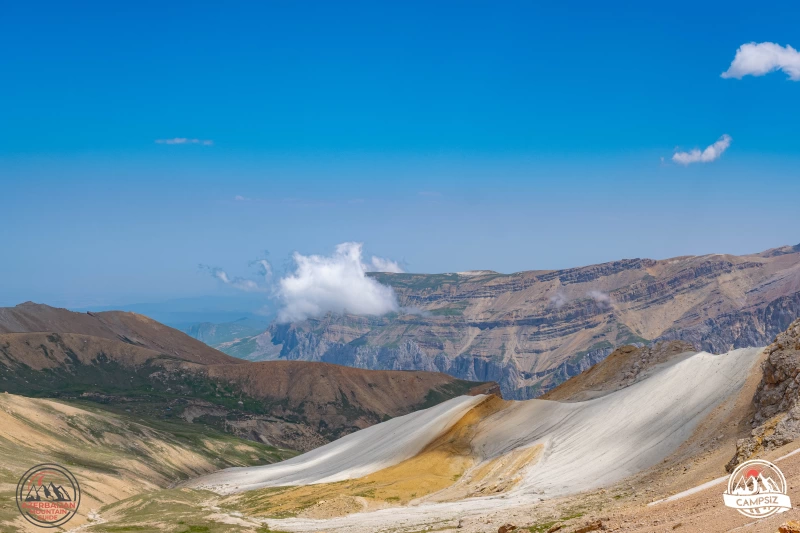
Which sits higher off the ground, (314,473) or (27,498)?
(27,498)

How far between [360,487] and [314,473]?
29327mm

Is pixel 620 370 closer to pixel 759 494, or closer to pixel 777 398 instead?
pixel 777 398

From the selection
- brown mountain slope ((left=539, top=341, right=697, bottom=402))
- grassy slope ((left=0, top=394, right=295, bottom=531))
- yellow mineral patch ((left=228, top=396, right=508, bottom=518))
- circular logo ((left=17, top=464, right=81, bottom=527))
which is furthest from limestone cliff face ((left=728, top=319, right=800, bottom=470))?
circular logo ((left=17, top=464, right=81, bottom=527))

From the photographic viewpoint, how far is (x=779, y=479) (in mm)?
37688

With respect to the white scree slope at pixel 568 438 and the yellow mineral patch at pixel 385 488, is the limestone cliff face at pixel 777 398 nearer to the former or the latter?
the white scree slope at pixel 568 438

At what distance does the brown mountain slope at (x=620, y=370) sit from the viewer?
117 metres

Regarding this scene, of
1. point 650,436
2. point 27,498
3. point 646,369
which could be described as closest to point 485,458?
point 650,436

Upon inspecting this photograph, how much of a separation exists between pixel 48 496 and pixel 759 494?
8238cm

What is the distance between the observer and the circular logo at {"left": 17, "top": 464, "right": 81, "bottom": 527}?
80938 millimetres

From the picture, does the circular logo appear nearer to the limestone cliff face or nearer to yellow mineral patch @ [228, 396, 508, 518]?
yellow mineral patch @ [228, 396, 508, 518]

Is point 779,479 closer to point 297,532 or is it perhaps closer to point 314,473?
point 297,532

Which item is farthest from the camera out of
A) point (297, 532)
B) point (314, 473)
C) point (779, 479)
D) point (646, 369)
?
point (314, 473)

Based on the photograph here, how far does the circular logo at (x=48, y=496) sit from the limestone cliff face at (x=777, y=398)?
226 ft

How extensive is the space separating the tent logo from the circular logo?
68838 mm
